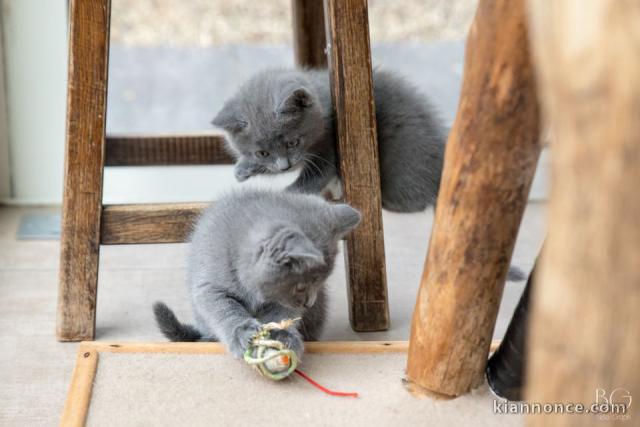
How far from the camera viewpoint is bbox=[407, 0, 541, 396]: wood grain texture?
1.23 metres

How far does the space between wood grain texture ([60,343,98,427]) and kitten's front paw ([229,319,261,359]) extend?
0.28m

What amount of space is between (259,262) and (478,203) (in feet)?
1.43

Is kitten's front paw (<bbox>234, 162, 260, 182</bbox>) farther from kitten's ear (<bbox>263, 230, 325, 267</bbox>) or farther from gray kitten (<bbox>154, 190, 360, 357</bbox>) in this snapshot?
kitten's ear (<bbox>263, 230, 325, 267</bbox>)

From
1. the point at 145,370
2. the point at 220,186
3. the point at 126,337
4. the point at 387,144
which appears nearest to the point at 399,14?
the point at 220,186

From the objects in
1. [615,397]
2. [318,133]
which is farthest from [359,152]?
[615,397]

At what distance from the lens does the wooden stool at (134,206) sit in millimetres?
1782

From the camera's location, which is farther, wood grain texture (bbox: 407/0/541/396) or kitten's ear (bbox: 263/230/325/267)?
kitten's ear (bbox: 263/230/325/267)

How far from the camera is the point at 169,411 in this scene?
4.94ft

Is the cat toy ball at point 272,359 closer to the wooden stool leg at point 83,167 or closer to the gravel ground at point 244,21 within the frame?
the wooden stool leg at point 83,167

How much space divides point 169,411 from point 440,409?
501 millimetres

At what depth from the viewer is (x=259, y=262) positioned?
60.4 inches

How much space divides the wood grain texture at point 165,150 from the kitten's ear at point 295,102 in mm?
512

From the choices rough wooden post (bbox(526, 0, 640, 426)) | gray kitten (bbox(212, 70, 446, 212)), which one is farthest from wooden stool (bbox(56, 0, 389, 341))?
rough wooden post (bbox(526, 0, 640, 426))

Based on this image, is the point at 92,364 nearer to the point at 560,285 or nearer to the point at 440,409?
the point at 440,409
